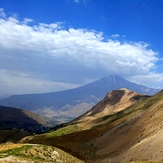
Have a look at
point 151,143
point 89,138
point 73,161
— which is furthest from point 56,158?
point 89,138

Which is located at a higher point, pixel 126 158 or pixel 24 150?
pixel 24 150

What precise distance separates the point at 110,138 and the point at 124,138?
854 cm

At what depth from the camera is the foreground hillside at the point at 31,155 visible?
3328 centimetres

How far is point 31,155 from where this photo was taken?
36.9 m

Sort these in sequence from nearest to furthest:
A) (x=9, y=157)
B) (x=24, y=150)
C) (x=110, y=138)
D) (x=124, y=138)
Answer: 1. (x=9, y=157)
2. (x=24, y=150)
3. (x=124, y=138)
4. (x=110, y=138)


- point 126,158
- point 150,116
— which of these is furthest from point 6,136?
point 126,158

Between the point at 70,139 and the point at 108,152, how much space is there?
119ft

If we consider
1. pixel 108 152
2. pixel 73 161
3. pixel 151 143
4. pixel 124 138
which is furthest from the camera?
pixel 124 138

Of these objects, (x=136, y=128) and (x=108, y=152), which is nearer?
(x=108, y=152)

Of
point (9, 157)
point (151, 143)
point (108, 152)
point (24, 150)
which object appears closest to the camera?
point (9, 157)

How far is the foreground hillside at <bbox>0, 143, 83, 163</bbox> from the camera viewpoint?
33.3 metres

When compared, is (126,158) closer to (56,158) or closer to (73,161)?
(73,161)

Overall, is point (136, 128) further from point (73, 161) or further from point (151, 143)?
point (73, 161)

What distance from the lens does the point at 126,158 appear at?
53375 mm
